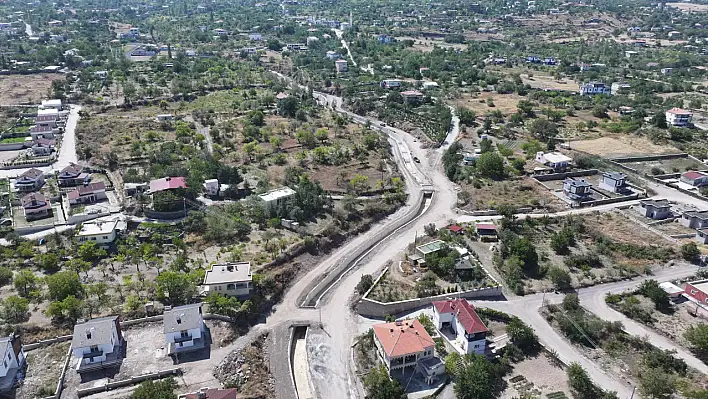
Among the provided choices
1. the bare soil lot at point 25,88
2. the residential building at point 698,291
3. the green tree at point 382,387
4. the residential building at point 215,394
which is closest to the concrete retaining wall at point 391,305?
the green tree at point 382,387

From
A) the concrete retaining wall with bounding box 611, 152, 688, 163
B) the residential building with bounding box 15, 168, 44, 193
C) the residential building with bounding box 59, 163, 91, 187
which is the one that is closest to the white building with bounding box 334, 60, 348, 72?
the concrete retaining wall with bounding box 611, 152, 688, 163

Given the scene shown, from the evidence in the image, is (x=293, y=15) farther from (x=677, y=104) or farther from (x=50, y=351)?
(x=50, y=351)

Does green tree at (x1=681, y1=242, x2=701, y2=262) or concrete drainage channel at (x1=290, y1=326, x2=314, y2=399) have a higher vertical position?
green tree at (x1=681, y1=242, x2=701, y2=262)

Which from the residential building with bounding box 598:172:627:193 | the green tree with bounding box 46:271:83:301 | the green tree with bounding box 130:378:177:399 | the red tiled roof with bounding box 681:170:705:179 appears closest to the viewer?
the green tree with bounding box 130:378:177:399

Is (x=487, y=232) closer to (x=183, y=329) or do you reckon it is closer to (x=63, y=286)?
(x=183, y=329)

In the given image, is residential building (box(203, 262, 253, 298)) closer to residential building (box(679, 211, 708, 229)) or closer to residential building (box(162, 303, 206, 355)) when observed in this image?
residential building (box(162, 303, 206, 355))

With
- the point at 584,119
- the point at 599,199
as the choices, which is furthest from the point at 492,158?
the point at 584,119
